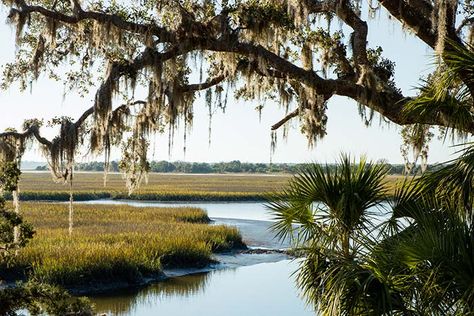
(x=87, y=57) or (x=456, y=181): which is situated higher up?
(x=87, y=57)

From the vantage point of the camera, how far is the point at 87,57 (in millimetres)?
12367

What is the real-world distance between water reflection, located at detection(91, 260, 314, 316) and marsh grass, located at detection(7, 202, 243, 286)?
1.04m

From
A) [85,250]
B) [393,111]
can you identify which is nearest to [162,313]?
[85,250]

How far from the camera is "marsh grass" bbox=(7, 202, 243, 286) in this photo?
1794 centimetres

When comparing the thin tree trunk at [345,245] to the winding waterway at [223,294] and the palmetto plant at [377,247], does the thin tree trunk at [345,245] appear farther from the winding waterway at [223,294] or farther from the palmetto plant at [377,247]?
the winding waterway at [223,294]

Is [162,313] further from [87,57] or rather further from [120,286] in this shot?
[87,57]

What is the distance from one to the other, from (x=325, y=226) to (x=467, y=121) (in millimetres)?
2148

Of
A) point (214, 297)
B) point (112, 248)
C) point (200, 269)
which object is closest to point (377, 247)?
point (214, 297)

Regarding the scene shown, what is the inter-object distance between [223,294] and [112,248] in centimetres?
411

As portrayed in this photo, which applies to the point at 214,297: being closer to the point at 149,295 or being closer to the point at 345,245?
the point at 149,295

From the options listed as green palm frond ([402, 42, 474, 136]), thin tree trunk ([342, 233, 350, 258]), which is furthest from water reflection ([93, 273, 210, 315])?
green palm frond ([402, 42, 474, 136])

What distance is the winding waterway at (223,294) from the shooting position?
16.4m

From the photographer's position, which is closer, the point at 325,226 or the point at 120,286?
the point at 325,226

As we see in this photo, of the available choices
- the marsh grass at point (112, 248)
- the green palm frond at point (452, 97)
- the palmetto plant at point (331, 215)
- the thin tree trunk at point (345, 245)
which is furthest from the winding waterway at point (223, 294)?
the green palm frond at point (452, 97)
